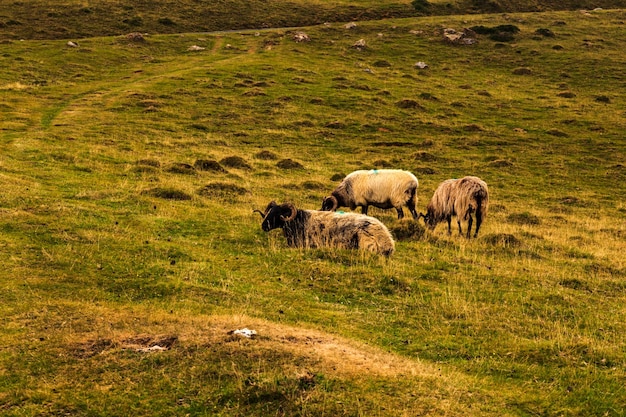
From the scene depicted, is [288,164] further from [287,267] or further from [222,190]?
[287,267]

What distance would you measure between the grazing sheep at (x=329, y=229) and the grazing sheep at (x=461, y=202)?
4.80 m

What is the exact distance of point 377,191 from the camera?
21.4 m

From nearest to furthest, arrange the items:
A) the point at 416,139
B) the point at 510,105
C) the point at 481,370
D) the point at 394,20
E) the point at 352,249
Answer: the point at 481,370, the point at 352,249, the point at 416,139, the point at 510,105, the point at 394,20

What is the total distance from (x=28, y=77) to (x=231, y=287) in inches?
1961

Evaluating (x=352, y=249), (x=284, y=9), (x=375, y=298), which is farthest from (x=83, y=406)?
(x=284, y=9)

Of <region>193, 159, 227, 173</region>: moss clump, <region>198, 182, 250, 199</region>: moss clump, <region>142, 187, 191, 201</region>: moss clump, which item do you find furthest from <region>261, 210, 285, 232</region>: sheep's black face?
<region>193, 159, 227, 173</region>: moss clump

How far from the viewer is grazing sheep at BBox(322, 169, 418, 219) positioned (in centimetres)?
2095

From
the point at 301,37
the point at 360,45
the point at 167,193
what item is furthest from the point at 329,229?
the point at 301,37

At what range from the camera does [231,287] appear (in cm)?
1238

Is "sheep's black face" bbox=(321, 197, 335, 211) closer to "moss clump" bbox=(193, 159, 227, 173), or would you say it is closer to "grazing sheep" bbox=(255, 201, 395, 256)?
"grazing sheep" bbox=(255, 201, 395, 256)

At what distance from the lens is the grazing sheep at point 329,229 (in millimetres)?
15727

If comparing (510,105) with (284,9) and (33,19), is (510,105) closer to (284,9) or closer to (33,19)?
(284,9)

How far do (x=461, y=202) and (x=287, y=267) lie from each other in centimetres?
834

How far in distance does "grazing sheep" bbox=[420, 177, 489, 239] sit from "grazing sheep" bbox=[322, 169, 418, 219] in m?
0.91
